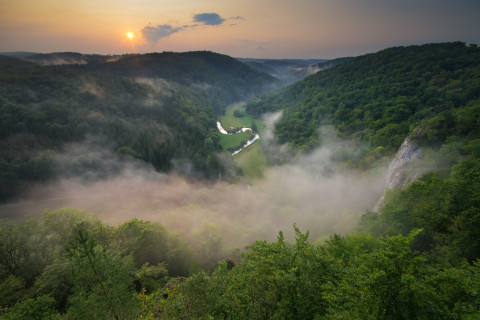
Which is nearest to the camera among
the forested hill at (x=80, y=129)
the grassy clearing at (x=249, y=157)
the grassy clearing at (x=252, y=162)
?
the forested hill at (x=80, y=129)

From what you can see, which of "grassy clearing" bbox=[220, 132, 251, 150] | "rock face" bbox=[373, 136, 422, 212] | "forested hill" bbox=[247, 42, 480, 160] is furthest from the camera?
"grassy clearing" bbox=[220, 132, 251, 150]

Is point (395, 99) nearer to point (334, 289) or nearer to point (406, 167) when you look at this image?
point (406, 167)

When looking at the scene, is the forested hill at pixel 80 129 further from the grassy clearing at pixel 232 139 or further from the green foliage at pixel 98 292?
the green foliage at pixel 98 292

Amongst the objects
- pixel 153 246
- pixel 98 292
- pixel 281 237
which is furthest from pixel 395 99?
pixel 98 292

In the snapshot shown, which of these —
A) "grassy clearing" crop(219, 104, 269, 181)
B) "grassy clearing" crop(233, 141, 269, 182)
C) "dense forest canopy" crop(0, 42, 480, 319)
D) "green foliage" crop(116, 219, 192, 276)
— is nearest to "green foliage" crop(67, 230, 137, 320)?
"dense forest canopy" crop(0, 42, 480, 319)

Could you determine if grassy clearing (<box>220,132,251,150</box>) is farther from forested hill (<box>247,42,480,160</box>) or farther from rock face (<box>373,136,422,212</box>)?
rock face (<box>373,136,422,212</box>)

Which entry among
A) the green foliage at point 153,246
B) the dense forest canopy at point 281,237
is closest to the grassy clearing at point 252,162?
the dense forest canopy at point 281,237
